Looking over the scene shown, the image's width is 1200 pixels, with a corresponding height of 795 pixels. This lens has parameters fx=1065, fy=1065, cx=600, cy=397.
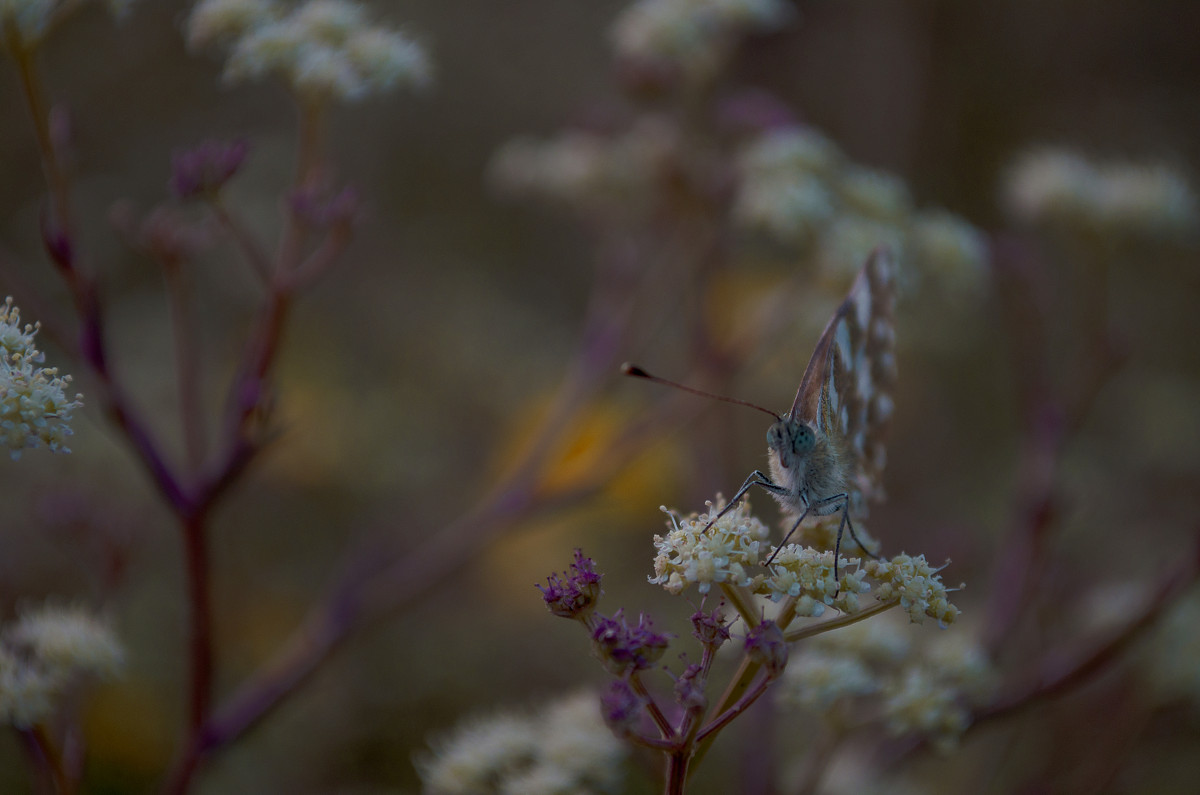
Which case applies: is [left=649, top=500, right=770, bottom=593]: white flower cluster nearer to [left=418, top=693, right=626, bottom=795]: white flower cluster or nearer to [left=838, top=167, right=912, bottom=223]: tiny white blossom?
[left=418, top=693, right=626, bottom=795]: white flower cluster

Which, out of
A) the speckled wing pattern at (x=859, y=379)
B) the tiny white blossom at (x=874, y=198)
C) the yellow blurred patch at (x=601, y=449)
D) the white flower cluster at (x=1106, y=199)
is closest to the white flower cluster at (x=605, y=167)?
the tiny white blossom at (x=874, y=198)

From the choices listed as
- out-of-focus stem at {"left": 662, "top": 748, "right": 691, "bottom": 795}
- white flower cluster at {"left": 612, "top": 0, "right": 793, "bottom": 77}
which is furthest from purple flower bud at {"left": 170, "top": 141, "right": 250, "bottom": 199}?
out-of-focus stem at {"left": 662, "top": 748, "right": 691, "bottom": 795}

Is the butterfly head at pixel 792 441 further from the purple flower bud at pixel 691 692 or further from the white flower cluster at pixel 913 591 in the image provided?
the purple flower bud at pixel 691 692

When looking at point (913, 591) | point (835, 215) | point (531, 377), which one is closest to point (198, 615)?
point (913, 591)

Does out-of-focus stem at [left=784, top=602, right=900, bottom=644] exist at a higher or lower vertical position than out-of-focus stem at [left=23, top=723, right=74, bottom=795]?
lower

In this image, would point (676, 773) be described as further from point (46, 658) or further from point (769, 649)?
point (46, 658)
